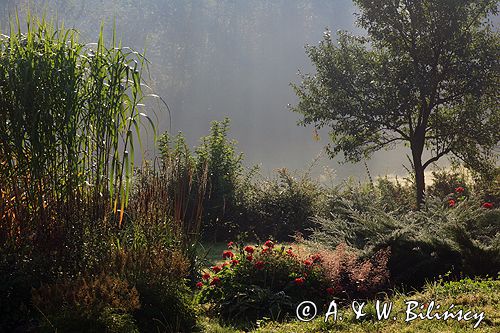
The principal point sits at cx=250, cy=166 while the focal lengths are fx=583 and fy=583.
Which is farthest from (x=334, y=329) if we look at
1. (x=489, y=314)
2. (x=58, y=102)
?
(x=58, y=102)

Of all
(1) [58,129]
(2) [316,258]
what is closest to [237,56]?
(2) [316,258]

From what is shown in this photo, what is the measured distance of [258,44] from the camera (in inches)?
2371

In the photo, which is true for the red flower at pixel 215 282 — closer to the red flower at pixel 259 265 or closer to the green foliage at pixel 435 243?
the red flower at pixel 259 265

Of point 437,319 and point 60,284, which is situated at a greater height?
point 60,284

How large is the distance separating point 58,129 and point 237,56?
56.0 metres

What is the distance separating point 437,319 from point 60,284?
2.66 metres

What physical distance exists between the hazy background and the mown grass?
4586cm

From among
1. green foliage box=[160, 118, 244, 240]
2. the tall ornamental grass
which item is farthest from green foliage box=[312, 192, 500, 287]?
green foliage box=[160, 118, 244, 240]

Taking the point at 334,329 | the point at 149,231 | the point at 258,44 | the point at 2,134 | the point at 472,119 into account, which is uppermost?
the point at 258,44

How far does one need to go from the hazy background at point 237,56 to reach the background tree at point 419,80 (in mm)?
37159

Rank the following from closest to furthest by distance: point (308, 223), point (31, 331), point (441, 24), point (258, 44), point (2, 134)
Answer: point (31, 331), point (2, 134), point (308, 223), point (441, 24), point (258, 44)

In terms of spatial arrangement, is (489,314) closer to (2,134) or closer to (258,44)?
(2,134)

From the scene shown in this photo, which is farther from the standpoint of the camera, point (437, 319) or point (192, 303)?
point (192, 303)

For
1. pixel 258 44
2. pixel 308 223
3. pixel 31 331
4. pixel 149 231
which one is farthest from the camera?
pixel 258 44
